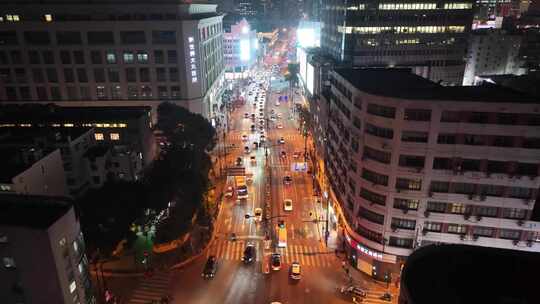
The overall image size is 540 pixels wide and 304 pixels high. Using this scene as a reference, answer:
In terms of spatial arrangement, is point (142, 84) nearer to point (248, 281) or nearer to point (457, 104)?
point (248, 281)

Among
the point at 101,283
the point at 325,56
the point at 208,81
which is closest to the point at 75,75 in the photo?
the point at 208,81

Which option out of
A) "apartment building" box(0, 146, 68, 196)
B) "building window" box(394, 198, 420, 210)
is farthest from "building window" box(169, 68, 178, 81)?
"building window" box(394, 198, 420, 210)

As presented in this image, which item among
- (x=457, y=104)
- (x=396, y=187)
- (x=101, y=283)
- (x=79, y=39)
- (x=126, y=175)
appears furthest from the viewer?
(x=79, y=39)

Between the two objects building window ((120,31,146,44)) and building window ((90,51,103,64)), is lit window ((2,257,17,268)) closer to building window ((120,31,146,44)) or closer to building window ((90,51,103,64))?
building window ((120,31,146,44))

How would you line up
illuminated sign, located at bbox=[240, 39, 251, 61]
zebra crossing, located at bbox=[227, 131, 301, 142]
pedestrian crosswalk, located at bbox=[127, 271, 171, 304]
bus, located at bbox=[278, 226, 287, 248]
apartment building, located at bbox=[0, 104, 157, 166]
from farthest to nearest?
illuminated sign, located at bbox=[240, 39, 251, 61] → zebra crossing, located at bbox=[227, 131, 301, 142] → apartment building, located at bbox=[0, 104, 157, 166] → bus, located at bbox=[278, 226, 287, 248] → pedestrian crosswalk, located at bbox=[127, 271, 171, 304]

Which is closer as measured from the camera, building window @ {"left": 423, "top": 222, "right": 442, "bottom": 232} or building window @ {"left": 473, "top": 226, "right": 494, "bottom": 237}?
building window @ {"left": 473, "top": 226, "right": 494, "bottom": 237}
